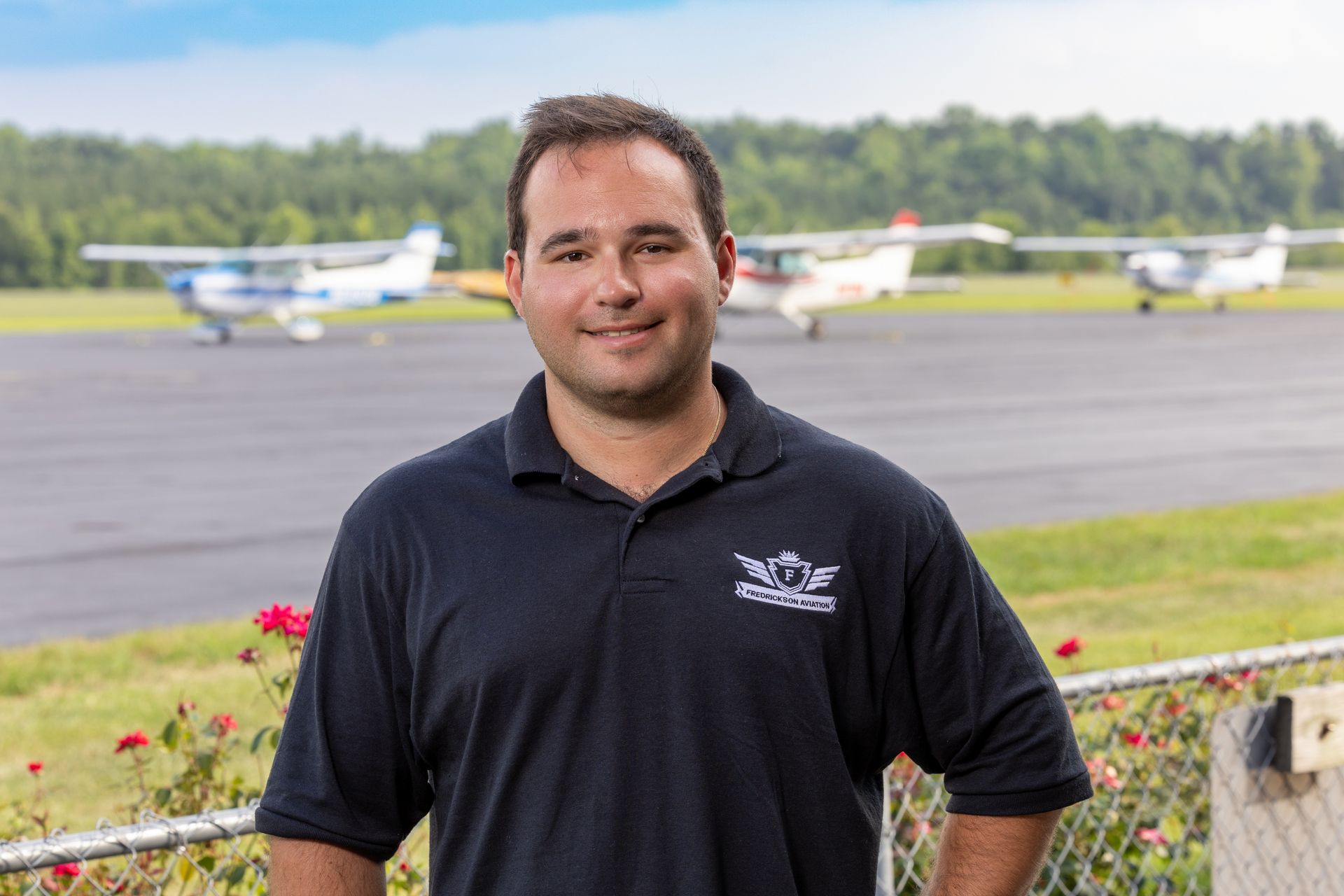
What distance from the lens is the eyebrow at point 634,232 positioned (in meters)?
1.85

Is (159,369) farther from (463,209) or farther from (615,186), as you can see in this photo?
(463,209)

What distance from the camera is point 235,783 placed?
3.59 m

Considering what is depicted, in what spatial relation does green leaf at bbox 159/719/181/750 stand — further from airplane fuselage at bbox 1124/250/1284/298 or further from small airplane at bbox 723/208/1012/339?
airplane fuselage at bbox 1124/250/1284/298

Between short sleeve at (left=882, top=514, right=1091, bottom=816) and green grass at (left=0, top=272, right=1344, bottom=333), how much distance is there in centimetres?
5315

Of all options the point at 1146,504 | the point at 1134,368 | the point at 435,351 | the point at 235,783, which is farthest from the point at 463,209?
the point at 235,783

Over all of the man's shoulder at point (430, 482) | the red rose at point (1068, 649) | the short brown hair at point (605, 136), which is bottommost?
the red rose at point (1068, 649)

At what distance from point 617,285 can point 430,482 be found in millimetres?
351

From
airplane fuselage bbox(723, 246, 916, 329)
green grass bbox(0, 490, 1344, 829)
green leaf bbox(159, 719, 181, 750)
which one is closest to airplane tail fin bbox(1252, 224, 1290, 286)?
airplane fuselage bbox(723, 246, 916, 329)

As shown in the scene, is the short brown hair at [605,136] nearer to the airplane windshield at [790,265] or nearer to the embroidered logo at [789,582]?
the embroidered logo at [789,582]

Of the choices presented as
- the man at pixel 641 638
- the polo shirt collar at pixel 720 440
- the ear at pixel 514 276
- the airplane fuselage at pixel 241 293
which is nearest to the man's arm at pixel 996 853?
the man at pixel 641 638

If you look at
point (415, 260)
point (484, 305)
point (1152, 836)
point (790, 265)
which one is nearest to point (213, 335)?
point (415, 260)

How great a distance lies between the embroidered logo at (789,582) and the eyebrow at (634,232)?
0.43 metres

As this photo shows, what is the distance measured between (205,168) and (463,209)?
93.2 ft

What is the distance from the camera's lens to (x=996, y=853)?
1864mm
